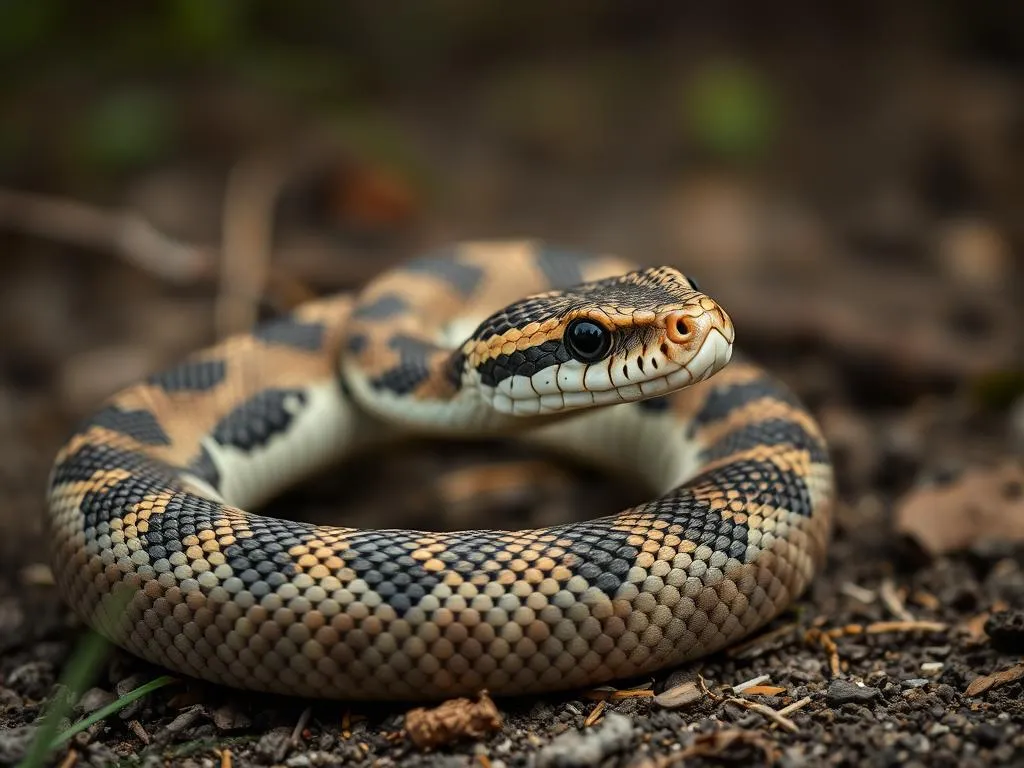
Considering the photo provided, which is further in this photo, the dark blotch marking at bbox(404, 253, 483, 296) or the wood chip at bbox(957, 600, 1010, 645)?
the dark blotch marking at bbox(404, 253, 483, 296)

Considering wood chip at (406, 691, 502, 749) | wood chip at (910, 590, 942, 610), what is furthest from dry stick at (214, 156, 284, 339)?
wood chip at (910, 590, 942, 610)

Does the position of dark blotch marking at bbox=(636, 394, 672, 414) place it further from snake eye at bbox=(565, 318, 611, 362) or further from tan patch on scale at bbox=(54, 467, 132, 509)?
tan patch on scale at bbox=(54, 467, 132, 509)

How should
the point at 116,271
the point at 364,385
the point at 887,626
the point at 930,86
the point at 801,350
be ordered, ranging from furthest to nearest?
1. the point at 930,86
2. the point at 116,271
3. the point at 801,350
4. the point at 364,385
5. the point at 887,626

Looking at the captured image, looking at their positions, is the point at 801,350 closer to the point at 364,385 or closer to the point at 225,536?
the point at 364,385

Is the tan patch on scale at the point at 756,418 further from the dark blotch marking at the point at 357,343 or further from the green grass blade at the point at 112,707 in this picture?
the green grass blade at the point at 112,707

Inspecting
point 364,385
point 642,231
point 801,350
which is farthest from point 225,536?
point 642,231

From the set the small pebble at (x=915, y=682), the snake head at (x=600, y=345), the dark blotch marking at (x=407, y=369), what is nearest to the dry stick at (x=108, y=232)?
the dark blotch marking at (x=407, y=369)
